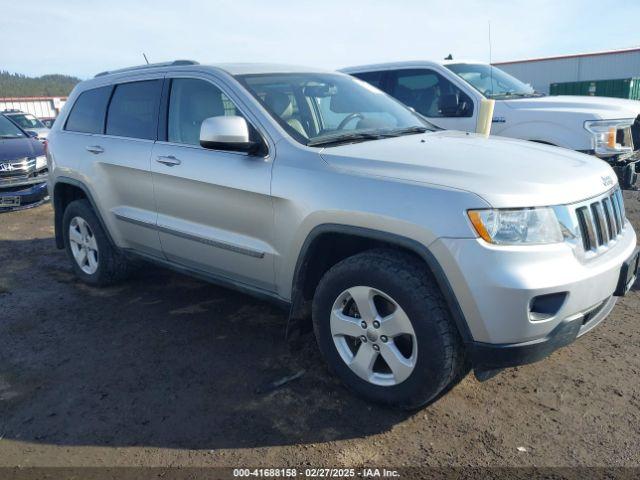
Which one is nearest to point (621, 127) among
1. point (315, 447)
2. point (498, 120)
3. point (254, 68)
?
point (498, 120)

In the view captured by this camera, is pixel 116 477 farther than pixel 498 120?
No

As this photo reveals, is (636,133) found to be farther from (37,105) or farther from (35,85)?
(35,85)

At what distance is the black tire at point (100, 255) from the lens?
4676 millimetres

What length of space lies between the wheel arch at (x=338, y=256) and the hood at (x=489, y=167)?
0.31 m

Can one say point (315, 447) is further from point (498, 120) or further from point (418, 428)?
point (498, 120)

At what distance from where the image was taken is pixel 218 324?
4.06 m

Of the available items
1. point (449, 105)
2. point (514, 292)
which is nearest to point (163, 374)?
point (514, 292)

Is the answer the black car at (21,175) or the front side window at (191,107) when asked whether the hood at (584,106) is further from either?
the black car at (21,175)

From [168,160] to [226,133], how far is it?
86 cm

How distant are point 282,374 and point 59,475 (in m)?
1.29

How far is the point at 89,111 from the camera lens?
188 inches

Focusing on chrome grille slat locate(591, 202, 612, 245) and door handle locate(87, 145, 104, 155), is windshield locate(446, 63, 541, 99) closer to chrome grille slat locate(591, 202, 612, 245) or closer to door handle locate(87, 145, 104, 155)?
chrome grille slat locate(591, 202, 612, 245)

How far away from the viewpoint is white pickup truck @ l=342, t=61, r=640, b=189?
6.36 m

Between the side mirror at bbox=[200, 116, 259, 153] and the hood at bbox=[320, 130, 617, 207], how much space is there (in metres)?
0.48
